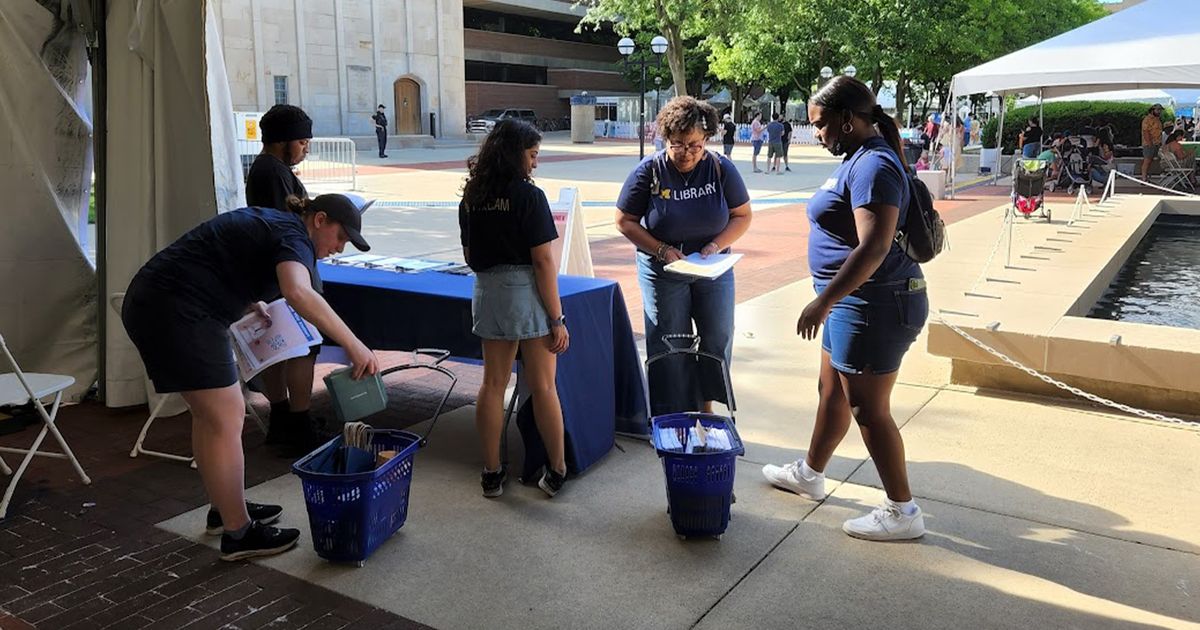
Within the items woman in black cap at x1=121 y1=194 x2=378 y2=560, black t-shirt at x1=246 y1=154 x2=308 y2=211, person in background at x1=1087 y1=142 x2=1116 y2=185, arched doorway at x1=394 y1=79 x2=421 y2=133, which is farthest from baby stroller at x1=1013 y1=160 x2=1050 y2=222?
arched doorway at x1=394 y1=79 x2=421 y2=133

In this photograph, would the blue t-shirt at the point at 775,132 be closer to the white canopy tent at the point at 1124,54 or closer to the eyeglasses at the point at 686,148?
the white canopy tent at the point at 1124,54

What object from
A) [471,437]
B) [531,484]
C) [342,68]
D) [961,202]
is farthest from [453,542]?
[342,68]

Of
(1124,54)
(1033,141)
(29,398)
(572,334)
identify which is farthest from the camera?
(1033,141)

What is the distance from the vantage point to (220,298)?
360 cm

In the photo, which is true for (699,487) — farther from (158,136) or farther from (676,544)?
(158,136)

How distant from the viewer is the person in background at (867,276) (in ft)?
11.9

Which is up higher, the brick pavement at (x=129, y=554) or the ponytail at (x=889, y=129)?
the ponytail at (x=889, y=129)

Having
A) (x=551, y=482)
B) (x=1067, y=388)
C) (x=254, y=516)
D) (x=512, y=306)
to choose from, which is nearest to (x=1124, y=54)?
(x=1067, y=388)

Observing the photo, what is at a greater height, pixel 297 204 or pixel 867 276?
pixel 297 204

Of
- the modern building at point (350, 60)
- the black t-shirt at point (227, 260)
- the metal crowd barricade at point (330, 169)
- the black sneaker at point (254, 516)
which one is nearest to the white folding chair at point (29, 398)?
the black sneaker at point (254, 516)

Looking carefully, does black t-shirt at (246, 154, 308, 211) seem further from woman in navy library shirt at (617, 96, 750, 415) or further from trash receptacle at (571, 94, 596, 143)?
trash receptacle at (571, 94, 596, 143)

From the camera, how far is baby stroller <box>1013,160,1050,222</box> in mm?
14438

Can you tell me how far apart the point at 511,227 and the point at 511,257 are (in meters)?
0.13

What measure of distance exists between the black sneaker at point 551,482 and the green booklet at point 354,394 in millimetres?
1106
